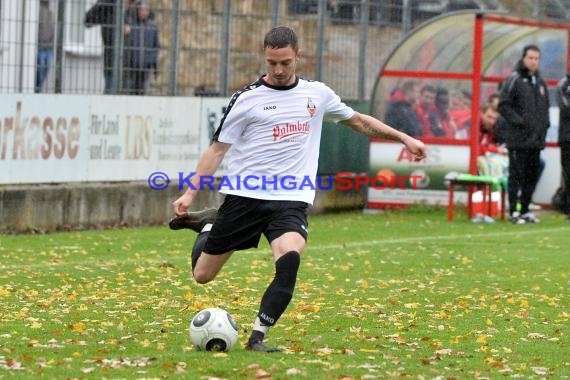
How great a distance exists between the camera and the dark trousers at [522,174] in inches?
838

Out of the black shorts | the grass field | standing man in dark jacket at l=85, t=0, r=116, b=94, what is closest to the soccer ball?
the grass field

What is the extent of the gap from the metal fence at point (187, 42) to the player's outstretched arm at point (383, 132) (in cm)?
869

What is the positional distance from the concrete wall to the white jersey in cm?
865

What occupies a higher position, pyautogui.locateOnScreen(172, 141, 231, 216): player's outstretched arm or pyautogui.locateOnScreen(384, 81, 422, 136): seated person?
pyautogui.locateOnScreen(384, 81, 422, 136): seated person

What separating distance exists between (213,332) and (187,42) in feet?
39.9

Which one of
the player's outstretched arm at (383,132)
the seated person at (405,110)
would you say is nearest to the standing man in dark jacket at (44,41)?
the seated person at (405,110)

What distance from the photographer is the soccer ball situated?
9.02 meters

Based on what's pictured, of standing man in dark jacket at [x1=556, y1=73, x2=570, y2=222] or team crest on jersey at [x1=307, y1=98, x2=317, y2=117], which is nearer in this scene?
team crest on jersey at [x1=307, y1=98, x2=317, y2=117]

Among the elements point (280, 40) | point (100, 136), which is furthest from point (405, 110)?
point (280, 40)

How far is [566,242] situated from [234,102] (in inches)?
379

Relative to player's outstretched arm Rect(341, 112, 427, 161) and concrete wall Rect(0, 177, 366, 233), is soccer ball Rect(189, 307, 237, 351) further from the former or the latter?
concrete wall Rect(0, 177, 366, 233)

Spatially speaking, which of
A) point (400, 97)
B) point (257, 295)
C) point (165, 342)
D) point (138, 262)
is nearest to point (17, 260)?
point (138, 262)

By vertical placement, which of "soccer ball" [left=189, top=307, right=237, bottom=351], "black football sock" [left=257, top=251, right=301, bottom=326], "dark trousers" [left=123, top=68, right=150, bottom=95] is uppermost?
"dark trousers" [left=123, top=68, right=150, bottom=95]

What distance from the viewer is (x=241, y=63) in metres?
21.8
